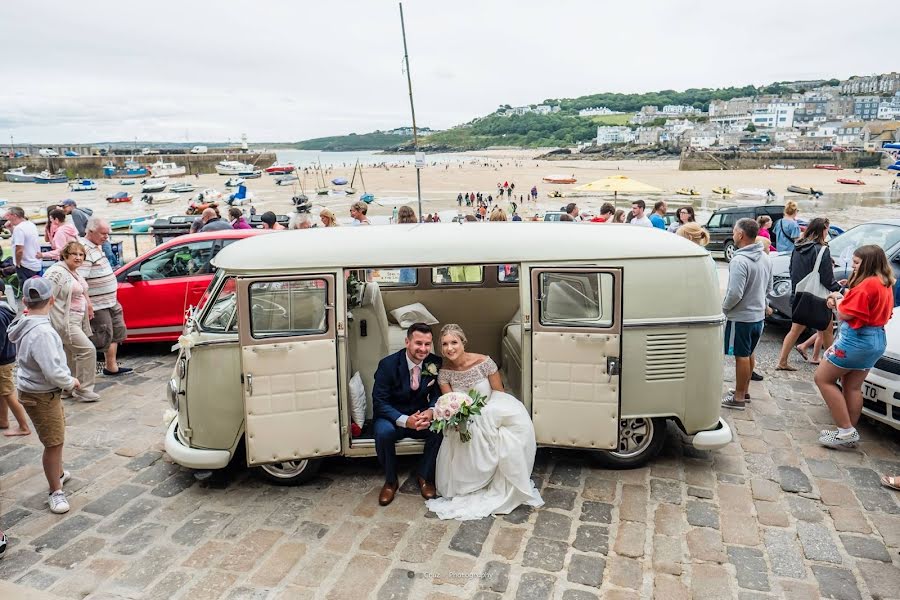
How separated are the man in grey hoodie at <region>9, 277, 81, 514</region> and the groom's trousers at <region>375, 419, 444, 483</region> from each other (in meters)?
2.56

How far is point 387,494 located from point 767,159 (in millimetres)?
92418

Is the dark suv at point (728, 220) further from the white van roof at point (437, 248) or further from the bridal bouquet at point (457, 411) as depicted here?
the bridal bouquet at point (457, 411)

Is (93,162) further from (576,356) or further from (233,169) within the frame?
(576,356)

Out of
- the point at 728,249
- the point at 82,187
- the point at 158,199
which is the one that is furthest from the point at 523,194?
the point at 82,187

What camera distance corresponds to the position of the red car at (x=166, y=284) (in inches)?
367

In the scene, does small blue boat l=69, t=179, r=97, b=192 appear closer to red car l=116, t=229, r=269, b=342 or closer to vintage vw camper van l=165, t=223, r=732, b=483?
red car l=116, t=229, r=269, b=342

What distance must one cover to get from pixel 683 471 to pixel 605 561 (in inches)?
67.7

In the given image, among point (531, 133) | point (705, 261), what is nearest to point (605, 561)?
point (705, 261)

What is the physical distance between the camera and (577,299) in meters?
5.43

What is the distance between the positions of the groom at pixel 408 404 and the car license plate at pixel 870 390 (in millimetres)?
4550

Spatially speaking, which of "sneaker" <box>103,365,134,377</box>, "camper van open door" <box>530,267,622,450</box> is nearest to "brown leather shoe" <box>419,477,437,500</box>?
"camper van open door" <box>530,267,622,450</box>

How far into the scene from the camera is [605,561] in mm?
4512

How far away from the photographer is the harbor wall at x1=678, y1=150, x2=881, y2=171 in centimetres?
7925

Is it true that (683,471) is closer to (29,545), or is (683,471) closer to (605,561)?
(605,561)
